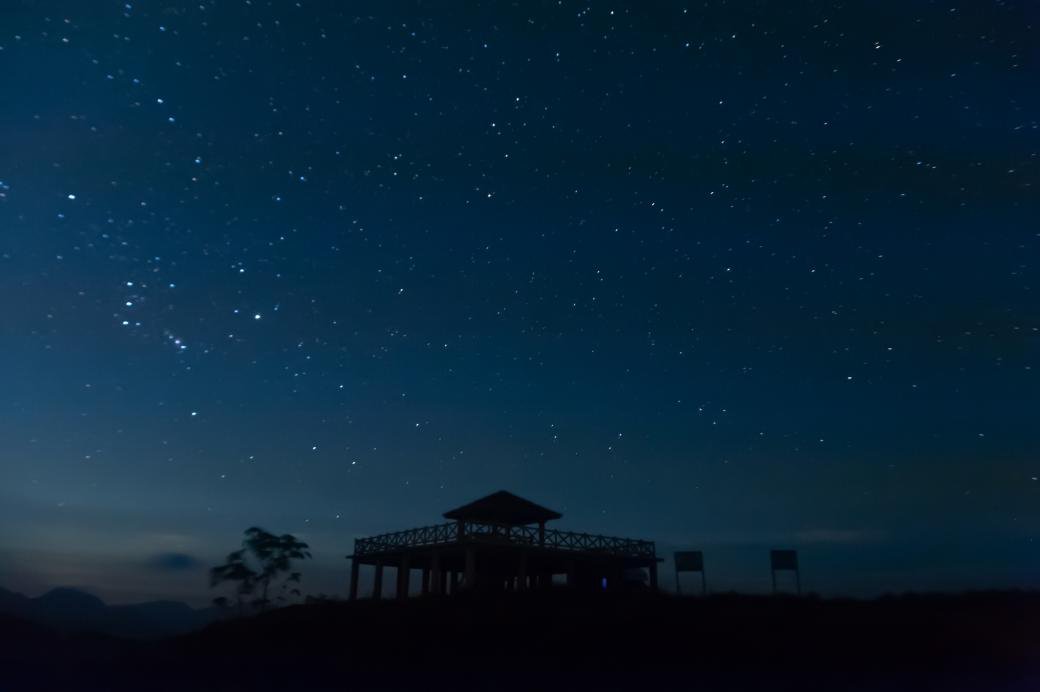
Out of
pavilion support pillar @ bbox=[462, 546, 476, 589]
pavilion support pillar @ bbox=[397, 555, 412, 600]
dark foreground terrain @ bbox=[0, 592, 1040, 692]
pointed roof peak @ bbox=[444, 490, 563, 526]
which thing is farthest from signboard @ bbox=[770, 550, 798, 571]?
pavilion support pillar @ bbox=[397, 555, 412, 600]

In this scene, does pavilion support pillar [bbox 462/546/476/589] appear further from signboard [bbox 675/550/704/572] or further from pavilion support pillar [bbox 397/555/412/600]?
signboard [bbox 675/550/704/572]

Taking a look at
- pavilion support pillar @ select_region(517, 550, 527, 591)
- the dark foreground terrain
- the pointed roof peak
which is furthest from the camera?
the pointed roof peak

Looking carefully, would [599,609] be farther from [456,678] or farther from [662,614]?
[456,678]

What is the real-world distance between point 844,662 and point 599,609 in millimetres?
9719

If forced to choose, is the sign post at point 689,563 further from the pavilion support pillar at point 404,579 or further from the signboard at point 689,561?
the pavilion support pillar at point 404,579

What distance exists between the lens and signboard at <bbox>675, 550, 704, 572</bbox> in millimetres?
32562

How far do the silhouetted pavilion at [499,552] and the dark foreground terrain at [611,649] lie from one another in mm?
2959

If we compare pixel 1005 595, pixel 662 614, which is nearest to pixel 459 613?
pixel 662 614

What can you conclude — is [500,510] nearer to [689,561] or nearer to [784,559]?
[689,561]

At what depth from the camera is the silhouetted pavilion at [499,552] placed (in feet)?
112

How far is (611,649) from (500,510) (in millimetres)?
13622

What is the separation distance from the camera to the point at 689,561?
1293 inches

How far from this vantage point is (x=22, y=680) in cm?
2611

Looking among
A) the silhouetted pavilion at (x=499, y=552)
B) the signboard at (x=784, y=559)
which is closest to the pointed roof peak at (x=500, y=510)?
the silhouetted pavilion at (x=499, y=552)
